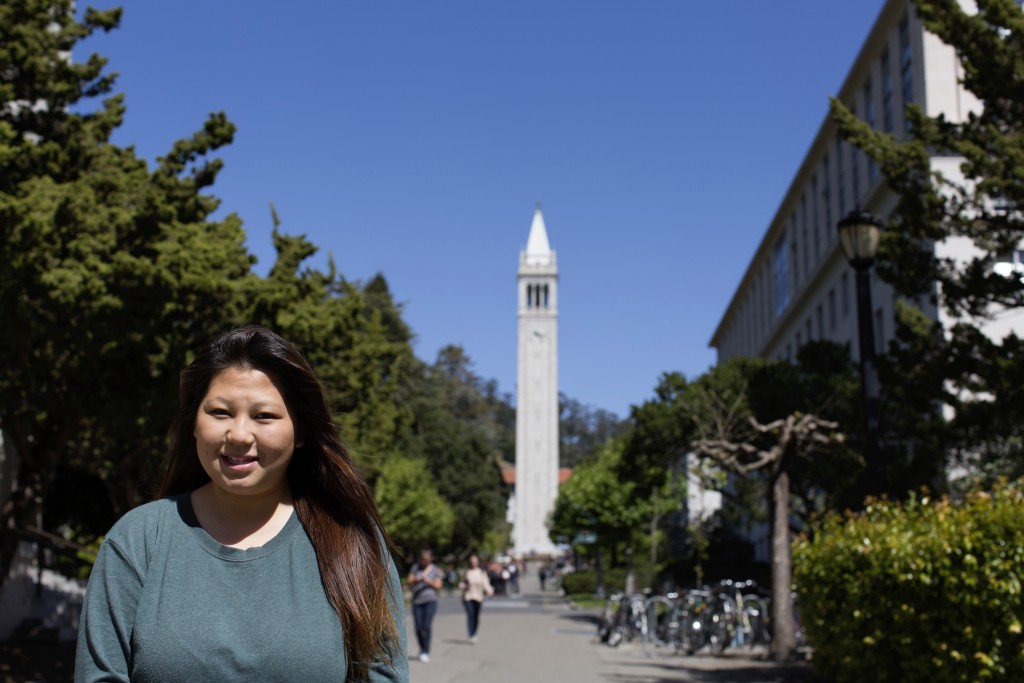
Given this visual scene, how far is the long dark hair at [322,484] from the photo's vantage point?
8.10 ft

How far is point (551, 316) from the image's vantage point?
112m

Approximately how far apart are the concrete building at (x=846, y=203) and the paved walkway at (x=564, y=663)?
8.76 metres

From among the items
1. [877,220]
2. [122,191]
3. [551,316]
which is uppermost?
[551,316]

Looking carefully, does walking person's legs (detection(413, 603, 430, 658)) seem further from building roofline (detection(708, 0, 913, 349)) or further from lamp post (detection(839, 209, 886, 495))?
building roofline (detection(708, 0, 913, 349))

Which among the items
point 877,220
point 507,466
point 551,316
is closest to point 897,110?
point 877,220

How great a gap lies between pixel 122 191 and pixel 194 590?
1330cm

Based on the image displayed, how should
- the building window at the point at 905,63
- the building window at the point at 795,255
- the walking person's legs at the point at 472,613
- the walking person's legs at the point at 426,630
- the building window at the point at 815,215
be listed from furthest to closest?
the building window at the point at 795,255 → the building window at the point at 815,215 → the building window at the point at 905,63 → the walking person's legs at the point at 472,613 → the walking person's legs at the point at 426,630

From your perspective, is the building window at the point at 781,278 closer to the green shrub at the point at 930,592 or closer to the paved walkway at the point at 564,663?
the paved walkway at the point at 564,663

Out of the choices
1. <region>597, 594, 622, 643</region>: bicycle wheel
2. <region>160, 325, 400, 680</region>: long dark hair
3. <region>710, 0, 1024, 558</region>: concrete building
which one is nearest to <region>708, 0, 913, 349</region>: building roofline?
<region>710, 0, 1024, 558</region>: concrete building

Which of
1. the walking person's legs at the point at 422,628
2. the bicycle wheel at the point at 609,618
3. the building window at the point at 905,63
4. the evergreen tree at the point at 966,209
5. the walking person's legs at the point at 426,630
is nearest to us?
the evergreen tree at the point at 966,209

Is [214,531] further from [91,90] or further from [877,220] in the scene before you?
[91,90]

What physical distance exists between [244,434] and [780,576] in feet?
53.3

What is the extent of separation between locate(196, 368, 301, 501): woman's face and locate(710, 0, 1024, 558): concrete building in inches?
801

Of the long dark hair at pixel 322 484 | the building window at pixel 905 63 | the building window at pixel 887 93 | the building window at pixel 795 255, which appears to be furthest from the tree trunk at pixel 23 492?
the building window at pixel 795 255
